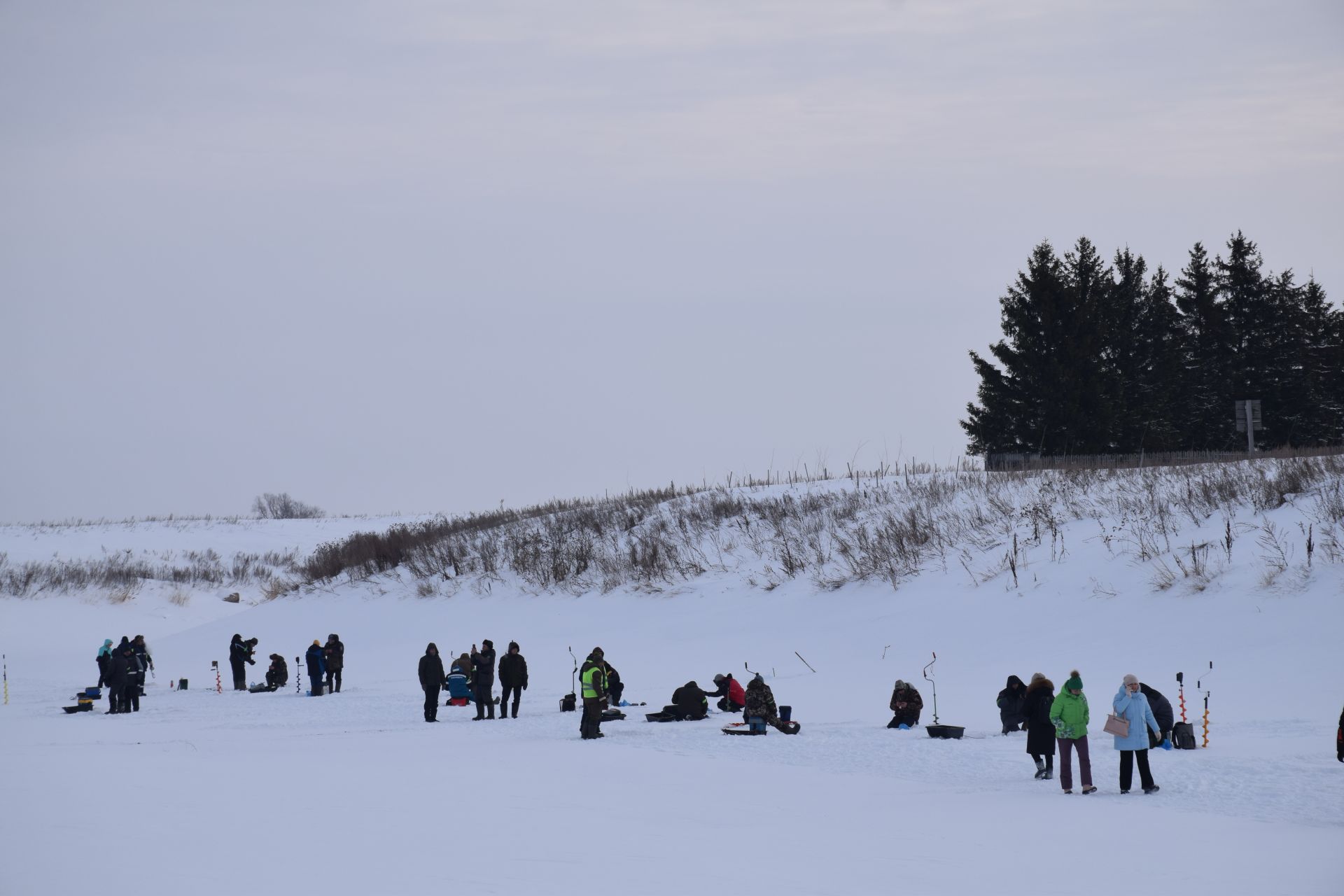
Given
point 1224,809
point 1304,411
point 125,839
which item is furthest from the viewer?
point 1304,411

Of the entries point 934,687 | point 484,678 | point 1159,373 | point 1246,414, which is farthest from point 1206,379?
point 484,678

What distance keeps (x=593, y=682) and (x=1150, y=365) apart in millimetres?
38330

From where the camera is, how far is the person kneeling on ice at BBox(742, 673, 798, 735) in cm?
1884

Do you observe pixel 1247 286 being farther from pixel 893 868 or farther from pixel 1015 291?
pixel 893 868

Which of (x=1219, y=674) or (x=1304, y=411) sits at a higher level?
(x=1304, y=411)

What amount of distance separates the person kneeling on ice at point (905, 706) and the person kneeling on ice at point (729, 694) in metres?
3.49

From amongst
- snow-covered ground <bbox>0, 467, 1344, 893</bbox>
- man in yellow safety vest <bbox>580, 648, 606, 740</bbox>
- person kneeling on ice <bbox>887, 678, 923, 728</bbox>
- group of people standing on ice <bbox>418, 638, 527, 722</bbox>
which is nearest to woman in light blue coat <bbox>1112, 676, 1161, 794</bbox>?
snow-covered ground <bbox>0, 467, 1344, 893</bbox>

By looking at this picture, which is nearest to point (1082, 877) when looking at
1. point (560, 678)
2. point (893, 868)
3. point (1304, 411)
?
point (893, 868)

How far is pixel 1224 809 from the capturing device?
468 inches

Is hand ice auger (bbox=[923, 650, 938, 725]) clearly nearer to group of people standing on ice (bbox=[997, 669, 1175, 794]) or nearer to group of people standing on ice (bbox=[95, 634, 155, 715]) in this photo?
group of people standing on ice (bbox=[997, 669, 1175, 794])

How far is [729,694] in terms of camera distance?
2192 centimetres

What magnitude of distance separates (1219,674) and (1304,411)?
3260 centimetres

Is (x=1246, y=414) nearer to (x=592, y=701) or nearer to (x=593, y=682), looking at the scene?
(x=593, y=682)

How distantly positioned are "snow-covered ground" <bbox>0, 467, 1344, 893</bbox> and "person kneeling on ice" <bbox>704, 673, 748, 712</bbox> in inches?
48.8
